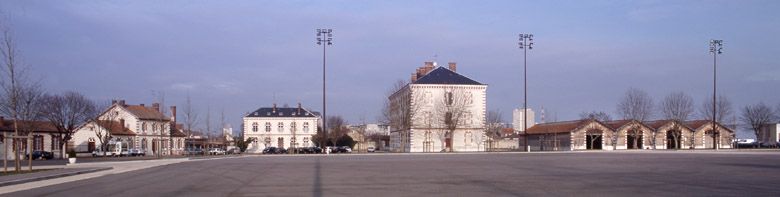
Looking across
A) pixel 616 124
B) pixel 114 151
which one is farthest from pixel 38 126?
pixel 616 124

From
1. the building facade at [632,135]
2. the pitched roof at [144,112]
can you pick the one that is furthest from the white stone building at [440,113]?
the pitched roof at [144,112]

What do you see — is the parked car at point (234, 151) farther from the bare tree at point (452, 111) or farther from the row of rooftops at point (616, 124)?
the row of rooftops at point (616, 124)

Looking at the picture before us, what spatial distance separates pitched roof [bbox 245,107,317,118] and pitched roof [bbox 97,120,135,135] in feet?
79.0

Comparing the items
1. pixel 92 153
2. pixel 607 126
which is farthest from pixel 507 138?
pixel 92 153

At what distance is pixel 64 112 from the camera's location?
7688 centimetres

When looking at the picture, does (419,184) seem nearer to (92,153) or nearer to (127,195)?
(127,195)

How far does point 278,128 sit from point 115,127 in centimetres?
2928

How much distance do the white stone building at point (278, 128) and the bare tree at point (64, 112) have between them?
119 ft

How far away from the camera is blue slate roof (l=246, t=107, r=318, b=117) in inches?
4601

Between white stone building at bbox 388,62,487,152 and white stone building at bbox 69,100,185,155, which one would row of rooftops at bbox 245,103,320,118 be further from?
white stone building at bbox 388,62,487,152

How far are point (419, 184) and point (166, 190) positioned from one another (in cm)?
763

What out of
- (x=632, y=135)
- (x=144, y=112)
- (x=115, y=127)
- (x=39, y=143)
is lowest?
(x=39, y=143)

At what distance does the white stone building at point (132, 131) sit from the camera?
89.8m

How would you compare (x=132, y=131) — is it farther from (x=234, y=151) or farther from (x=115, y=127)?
(x=234, y=151)
